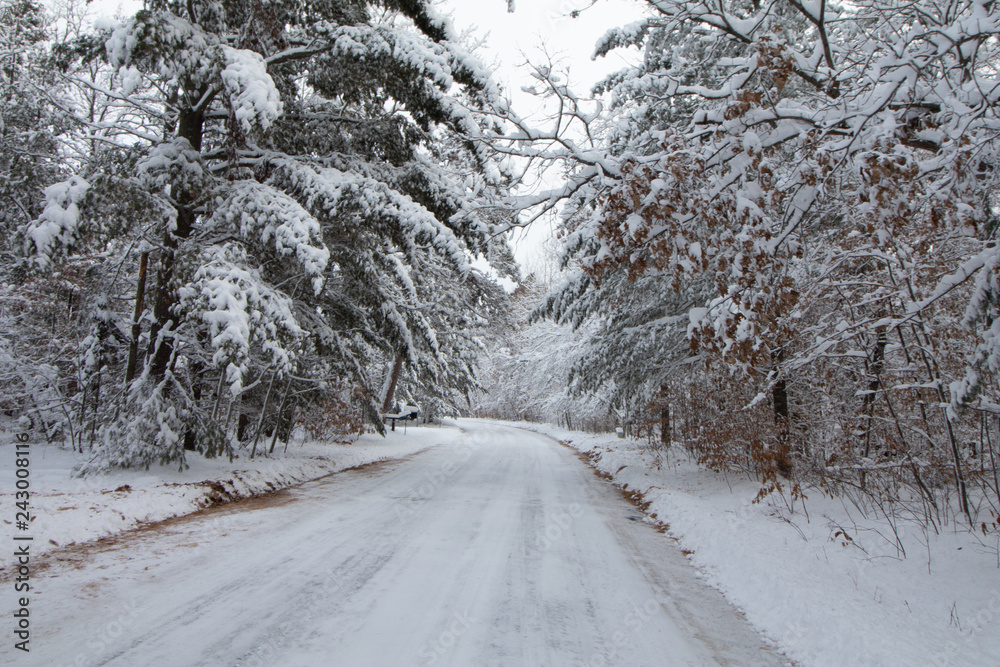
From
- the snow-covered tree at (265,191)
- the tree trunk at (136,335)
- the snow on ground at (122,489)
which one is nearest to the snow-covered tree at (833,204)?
the snow-covered tree at (265,191)

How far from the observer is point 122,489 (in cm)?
716

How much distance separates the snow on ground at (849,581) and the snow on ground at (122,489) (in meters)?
6.35

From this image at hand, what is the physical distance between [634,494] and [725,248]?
727 cm

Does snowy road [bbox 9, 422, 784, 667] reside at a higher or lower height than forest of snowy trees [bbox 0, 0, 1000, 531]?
lower

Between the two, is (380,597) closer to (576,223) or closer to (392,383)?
(576,223)

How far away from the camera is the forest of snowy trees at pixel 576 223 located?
12.9 ft

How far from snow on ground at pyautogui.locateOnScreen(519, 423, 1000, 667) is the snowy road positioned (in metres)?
0.34

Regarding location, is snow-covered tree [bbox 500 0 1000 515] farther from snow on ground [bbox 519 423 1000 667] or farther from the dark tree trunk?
the dark tree trunk

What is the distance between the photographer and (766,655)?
3.58m

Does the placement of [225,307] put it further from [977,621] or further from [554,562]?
[977,621]

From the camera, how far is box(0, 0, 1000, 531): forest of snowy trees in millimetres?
3934

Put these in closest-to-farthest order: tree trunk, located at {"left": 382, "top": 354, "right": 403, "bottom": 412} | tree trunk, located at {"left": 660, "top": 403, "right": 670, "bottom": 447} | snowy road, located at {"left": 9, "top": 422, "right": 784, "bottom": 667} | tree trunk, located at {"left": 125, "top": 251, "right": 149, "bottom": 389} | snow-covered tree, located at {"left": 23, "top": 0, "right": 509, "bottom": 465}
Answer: snowy road, located at {"left": 9, "top": 422, "right": 784, "bottom": 667} → snow-covered tree, located at {"left": 23, "top": 0, "right": 509, "bottom": 465} → tree trunk, located at {"left": 125, "top": 251, "right": 149, "bottom": 389} → tree trunk, located at {"left": 660, "top": 403, "right": 670, "bottom": 447} → tree trunk, located at {"left": 382, "top": 354, "right": 403, "bottom": 412}

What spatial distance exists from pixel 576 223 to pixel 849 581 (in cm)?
573

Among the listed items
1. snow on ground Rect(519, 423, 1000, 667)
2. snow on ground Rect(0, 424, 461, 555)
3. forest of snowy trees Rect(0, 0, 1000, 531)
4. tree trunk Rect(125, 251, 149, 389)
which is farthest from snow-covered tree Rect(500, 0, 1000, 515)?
tree trunk Rect(125, 251, 149, 389)
